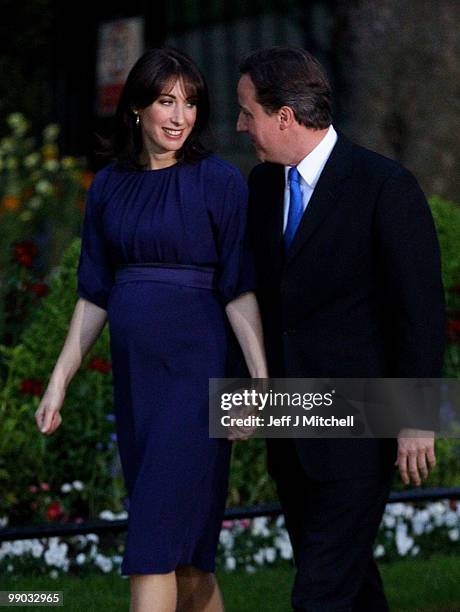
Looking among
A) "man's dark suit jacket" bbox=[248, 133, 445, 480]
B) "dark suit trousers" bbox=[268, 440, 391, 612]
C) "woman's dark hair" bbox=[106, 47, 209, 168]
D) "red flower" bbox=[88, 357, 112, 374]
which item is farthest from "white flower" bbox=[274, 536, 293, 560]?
"woman's dark hair" bbox=[106, 47, 209, 168]

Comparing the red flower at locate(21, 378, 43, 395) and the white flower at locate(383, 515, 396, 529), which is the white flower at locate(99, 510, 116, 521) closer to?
the red flower at locate(21, 378, 43, 395)

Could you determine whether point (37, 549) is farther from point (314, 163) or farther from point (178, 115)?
point (314, 163)

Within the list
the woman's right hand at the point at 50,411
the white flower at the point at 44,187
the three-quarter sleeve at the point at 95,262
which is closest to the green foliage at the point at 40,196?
the white flower at the point at 44,187

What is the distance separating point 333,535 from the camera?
4.02 metres

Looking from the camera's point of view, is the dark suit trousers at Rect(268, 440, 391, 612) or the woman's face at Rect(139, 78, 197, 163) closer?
the dark suit trousers at Rect(268, 440, 391, 612)

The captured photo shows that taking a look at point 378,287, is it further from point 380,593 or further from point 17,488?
point 17,488

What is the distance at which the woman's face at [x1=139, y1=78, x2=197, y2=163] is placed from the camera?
4.24m

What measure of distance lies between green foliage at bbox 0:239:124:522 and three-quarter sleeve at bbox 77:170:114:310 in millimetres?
2263

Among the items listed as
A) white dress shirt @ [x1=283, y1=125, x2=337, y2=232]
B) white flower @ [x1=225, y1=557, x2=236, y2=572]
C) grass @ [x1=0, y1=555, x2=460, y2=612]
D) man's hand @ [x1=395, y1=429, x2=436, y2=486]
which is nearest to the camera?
man's hand @ [x1=395, y1=429, x2=436, y2=486]

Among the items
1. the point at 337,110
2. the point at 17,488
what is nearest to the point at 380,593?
the point at 17,488

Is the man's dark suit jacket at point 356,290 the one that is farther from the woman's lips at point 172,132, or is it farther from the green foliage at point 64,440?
the green foliage at point 64,440

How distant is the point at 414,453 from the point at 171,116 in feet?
3.87

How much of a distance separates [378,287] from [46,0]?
35.9ft

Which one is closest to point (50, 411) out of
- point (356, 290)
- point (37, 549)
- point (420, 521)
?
point (356, 290)
